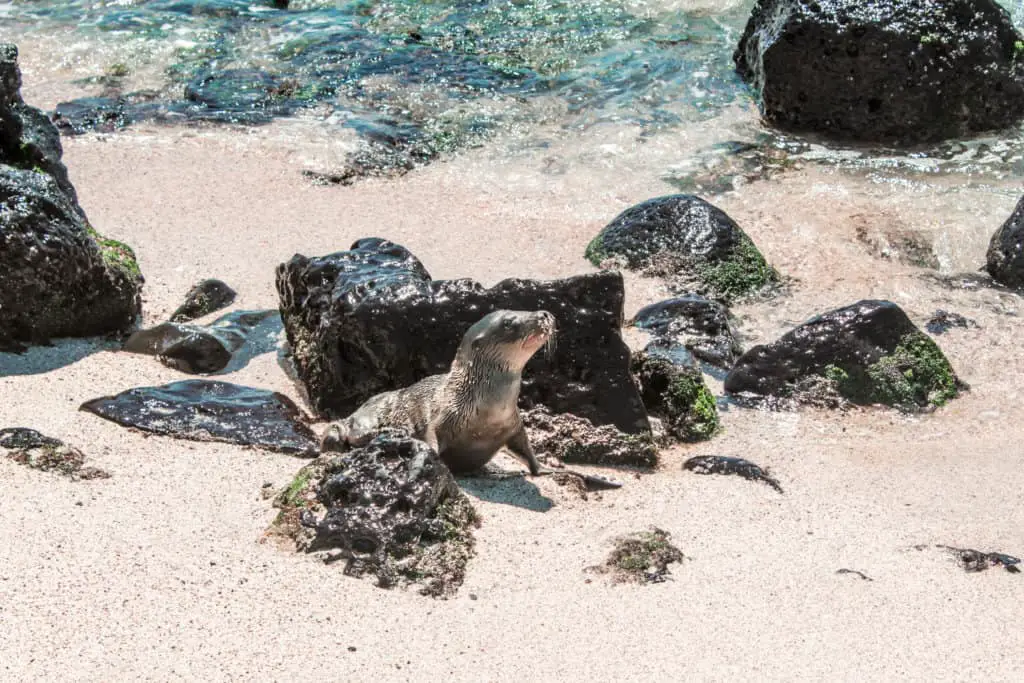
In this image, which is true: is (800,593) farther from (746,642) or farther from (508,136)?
(508,136)

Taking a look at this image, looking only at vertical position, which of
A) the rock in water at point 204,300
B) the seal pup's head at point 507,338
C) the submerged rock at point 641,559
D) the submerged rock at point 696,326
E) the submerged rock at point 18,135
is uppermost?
the submerged rock at point 18,135

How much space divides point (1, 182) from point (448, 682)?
5.33 meters

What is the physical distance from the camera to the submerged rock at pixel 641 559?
5324 millimetres

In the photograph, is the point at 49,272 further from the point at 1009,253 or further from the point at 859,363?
the point at 1009,253

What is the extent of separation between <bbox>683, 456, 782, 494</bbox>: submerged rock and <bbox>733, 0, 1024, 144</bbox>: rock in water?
7.62 m

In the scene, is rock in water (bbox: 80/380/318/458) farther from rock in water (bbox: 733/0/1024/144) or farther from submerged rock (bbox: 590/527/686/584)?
rock in water (bbox: 733/0/1024/144)

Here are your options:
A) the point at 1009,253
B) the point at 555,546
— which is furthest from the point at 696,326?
the point at 555,546

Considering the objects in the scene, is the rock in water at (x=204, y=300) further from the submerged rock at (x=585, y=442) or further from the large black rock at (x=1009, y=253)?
the large black rock at (x=1009, y=253)

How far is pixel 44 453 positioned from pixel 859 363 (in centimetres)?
522

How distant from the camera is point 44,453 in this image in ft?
19.7

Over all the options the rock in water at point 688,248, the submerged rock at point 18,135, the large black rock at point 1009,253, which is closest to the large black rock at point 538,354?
the rock in water at point 688,248

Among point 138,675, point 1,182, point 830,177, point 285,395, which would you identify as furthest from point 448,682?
point 830,177

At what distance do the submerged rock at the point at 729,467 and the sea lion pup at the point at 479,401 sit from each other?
107 cm

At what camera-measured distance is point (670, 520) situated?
6.06 metres
